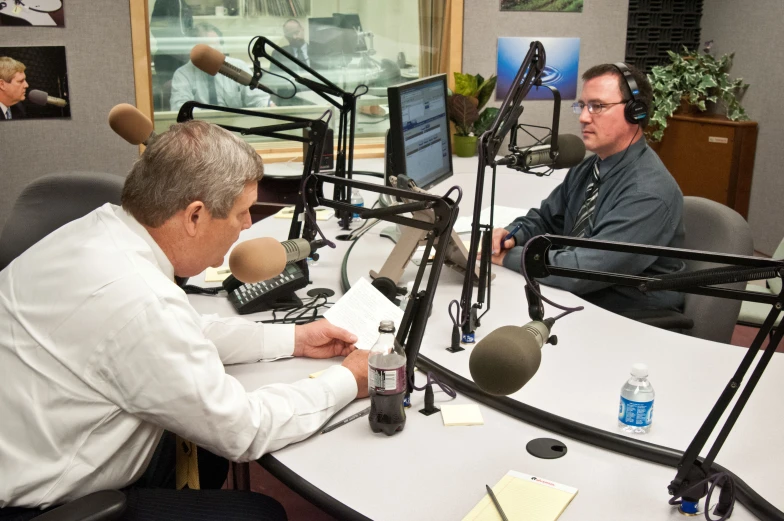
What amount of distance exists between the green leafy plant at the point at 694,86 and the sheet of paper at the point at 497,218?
2.19 m

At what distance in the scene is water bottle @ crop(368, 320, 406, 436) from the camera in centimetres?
135

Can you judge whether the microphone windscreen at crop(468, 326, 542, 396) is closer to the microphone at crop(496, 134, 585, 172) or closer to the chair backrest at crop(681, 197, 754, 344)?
the microphone at crop(496, 134, 585, 172)

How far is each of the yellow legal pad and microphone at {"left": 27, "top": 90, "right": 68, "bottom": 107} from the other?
3274 millimetres

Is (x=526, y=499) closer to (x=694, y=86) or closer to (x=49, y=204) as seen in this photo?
(x=49, y=204)

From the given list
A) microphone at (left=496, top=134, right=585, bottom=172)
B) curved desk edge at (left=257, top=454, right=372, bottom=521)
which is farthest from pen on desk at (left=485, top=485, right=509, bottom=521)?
microphone at (left=496, top=134, right=585, bottom=172)

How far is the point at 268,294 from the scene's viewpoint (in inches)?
78.3

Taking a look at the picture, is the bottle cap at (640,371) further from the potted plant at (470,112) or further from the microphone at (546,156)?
the potted plant at (470,112)

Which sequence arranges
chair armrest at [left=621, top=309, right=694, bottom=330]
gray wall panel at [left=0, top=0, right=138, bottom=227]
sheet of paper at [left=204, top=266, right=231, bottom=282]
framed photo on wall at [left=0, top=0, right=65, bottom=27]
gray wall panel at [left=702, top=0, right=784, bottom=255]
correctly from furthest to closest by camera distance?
gray wall panel at [left=702, top=0, right=784, bottom=255] → gray wall panel at [left=0, top=0, right=138, bottom=227] → framed photo on wall at [left=0, top=0, right=65, bottom=27] → sheet of paper at [left=204, top=266, right=231, bottom=282] → chair armrest at [left=621, top=309, right=694, bottom=330]

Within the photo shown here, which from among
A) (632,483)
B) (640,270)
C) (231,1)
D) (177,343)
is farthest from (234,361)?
(231,1)

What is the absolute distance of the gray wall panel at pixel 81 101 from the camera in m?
3.64

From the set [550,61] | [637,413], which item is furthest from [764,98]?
[637,413]

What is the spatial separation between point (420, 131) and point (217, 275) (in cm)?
80

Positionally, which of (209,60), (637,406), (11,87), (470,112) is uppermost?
(209,60)

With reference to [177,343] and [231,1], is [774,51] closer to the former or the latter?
[231,1]
